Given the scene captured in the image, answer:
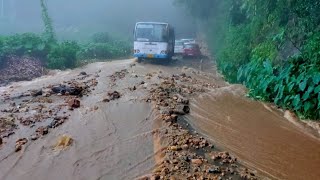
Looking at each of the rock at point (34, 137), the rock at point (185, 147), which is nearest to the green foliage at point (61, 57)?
the rock at point (34, 137)

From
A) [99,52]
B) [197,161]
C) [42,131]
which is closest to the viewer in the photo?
[197,161]

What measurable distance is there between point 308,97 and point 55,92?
6.73 m

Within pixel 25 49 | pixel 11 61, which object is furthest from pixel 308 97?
pixel 25 49

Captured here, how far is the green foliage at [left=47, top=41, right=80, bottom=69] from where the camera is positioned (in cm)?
1848

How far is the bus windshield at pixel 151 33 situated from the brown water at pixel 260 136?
8782mm

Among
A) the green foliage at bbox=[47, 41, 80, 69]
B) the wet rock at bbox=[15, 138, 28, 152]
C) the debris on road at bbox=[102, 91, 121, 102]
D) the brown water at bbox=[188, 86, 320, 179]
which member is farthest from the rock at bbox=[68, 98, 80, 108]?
the green foliage at bbox=[47, 41, 80, 69]

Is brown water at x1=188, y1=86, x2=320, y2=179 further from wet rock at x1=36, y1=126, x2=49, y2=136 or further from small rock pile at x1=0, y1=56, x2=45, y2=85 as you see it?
small rock pile at x1=0, y1=56, x2=45, y2=85

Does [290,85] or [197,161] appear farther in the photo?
[290,85]

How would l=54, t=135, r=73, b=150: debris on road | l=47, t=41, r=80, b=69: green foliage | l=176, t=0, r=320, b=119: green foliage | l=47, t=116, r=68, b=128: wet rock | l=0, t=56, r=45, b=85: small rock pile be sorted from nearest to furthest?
l=54, t=135, r=73, b=150: debris on road
l=47, t=116, r=68, b=128: wet rock
l=176, t=0, r=320, b=119: green foliage
l=0, t=56, r=45, b=85: small rock pile
l=47, t=41, r=80, b=69: green foliage

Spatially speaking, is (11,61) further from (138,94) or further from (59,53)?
(138,94)

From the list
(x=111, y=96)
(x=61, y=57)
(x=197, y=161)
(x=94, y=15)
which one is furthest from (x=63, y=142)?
(x=94, y=15)

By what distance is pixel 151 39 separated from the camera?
18.8 metres

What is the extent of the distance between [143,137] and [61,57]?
1376 cm

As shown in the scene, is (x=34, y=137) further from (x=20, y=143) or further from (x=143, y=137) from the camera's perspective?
(x=143, y=137)
